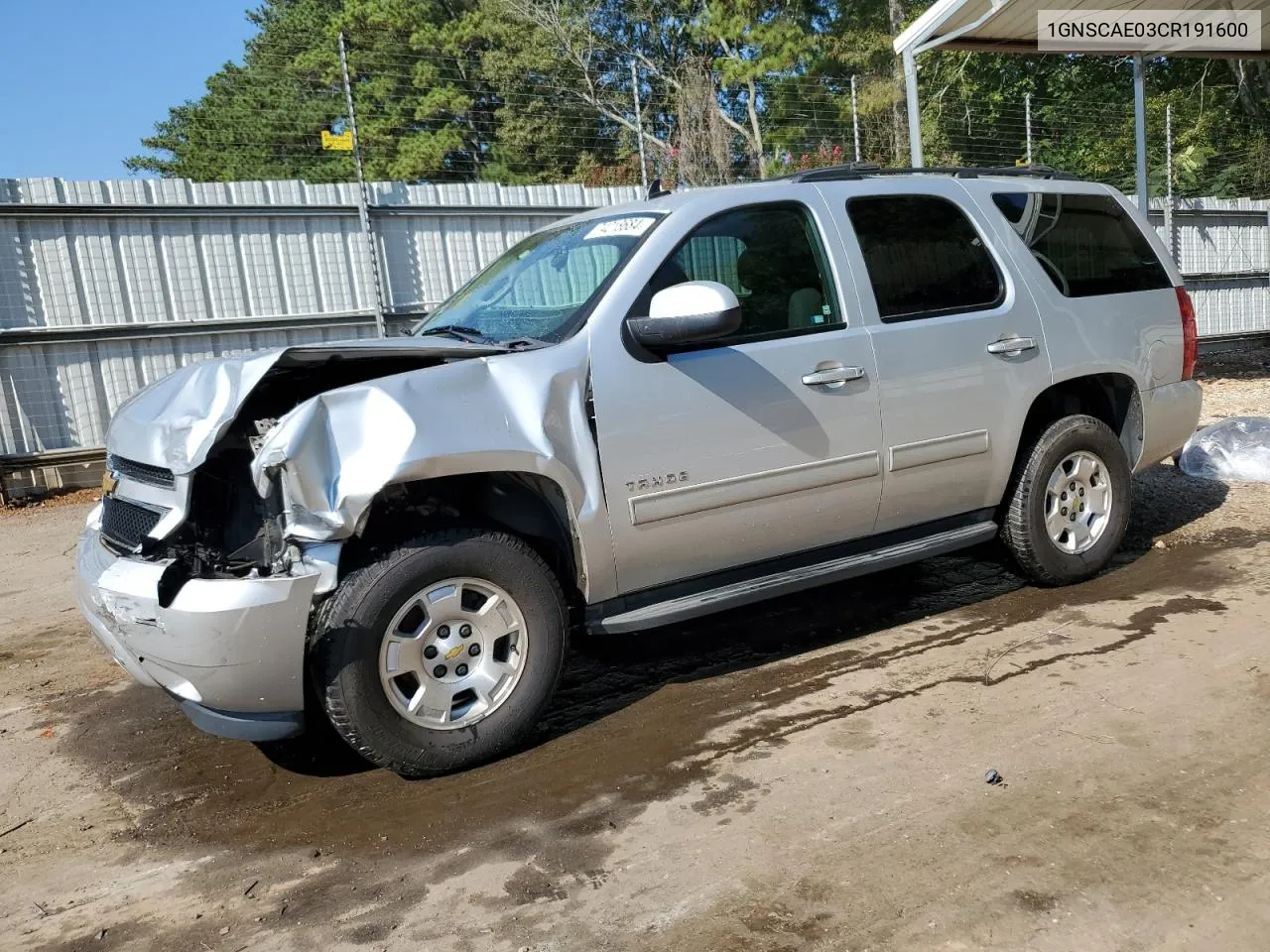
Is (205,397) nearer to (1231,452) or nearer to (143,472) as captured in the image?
(143,472)

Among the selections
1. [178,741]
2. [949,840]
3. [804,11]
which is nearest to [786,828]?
[949,840]

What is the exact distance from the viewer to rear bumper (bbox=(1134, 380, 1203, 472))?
5.16 m

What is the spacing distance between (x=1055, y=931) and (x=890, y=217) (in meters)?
2.97

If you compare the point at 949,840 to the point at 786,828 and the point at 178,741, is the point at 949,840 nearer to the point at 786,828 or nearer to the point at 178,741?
the point at 786,828

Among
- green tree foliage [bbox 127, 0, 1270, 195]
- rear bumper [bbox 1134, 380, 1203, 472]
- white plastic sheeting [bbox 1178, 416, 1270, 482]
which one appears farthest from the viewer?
green tree foliage [bbox 127, 0, 1270, 195]

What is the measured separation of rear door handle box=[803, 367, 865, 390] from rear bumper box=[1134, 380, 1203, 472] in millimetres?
1967

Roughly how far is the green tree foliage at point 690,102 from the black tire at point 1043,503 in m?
8.66

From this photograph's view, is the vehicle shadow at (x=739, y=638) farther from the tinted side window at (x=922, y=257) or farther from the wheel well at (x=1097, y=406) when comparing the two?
the tinted side window at (x=922, y=257)

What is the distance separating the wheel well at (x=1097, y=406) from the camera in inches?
193

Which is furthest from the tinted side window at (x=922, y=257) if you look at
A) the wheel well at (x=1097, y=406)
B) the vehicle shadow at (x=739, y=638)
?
the vehicle shadow at (x=739, y=638)

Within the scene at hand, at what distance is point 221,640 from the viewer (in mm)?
3025

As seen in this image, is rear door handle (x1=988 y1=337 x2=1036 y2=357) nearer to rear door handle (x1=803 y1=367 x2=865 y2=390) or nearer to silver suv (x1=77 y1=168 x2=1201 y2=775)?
silver suv (x1=77 y1=168 x2=1201 y2=775)

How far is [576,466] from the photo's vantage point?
353 centimetres

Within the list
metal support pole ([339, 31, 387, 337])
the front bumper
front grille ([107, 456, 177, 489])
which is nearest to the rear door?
the front bumper
